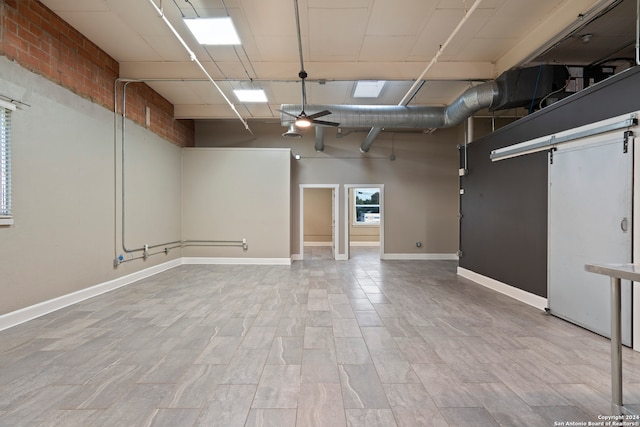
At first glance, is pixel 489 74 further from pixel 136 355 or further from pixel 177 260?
pixel 177 260

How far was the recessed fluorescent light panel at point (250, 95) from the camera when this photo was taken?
5.96 metres

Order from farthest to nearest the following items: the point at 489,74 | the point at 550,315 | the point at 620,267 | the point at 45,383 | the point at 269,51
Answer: the point at 489,74, the point at 269,51, the point at 550,315, the point at 45,383, the point at 620,267

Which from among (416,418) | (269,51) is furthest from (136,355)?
(269,51)

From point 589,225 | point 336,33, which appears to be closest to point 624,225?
point 589,225

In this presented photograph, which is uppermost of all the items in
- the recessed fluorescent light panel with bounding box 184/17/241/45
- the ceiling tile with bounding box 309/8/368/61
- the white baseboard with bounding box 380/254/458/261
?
the ceiling tile with bounding box 309/8/368/61

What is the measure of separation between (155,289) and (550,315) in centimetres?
540

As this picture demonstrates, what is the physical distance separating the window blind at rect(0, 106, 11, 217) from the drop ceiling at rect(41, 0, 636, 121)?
5.02 ft

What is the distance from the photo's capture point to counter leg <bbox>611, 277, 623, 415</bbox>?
62.7 inches

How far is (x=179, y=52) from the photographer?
15.4 feet

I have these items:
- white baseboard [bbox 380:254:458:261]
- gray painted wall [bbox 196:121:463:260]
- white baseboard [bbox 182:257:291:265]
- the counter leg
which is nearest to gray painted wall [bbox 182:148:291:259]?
white baseboard [bbox 182:257:291:265]

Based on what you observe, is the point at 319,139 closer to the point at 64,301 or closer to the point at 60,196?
the point at 60,196

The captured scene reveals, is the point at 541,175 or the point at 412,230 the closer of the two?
the point at 541,175

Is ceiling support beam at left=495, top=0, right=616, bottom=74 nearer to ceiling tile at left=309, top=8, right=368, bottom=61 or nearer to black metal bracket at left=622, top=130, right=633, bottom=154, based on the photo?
black metal bracket at left=622, top=130, right=633, bottom=154

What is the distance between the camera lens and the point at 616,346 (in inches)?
63.7
